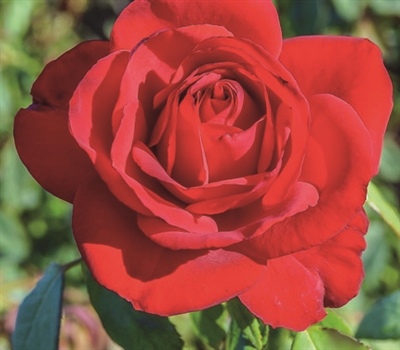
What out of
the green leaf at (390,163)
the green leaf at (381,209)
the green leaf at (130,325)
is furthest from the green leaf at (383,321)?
the green leaf at (390,163)

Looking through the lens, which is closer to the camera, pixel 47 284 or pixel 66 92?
pixel 66 92

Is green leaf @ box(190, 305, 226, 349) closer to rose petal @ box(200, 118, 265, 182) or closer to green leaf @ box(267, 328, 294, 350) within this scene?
green leaf @ box(267, 328, 294, 350)

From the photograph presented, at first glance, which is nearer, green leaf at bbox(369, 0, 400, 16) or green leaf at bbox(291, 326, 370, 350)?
green leaf at bbox(291, 326, 370, 350)

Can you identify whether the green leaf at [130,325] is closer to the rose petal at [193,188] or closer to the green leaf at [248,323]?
the green leaf at [248,323]

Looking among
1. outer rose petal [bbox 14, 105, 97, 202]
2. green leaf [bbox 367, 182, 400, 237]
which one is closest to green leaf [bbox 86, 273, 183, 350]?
outer rose petal [bbox 14, 105, 97, 202]

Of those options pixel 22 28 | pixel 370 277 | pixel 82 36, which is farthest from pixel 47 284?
pixel 82 36

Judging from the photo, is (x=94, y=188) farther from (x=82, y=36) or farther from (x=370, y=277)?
(x=82, y=36)
